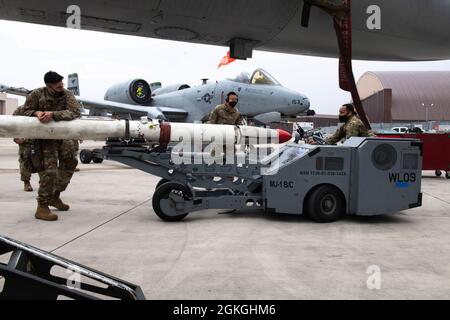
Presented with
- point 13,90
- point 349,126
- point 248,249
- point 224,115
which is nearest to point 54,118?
point 224,115

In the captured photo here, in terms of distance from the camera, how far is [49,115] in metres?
5.08

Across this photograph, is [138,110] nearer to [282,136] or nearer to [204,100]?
[204,100]

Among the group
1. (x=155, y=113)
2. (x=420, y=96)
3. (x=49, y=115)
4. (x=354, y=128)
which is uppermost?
(x=420, y=96)

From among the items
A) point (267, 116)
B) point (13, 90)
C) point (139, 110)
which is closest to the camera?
point (267, 116)

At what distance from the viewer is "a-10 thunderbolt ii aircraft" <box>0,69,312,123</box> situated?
44.0 ft

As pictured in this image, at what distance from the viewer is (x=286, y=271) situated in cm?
326

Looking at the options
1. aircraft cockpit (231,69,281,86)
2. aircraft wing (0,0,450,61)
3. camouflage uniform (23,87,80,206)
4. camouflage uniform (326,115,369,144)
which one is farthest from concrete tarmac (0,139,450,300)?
aircraft cockpit (231,69,281,86)

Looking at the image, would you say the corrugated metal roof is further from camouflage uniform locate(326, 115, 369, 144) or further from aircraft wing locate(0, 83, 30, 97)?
camouflage uniform locate(326, 115, 369, 144)

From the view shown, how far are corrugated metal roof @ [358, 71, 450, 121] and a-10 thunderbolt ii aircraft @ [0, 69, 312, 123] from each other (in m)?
65.7

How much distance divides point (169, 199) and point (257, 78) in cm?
919

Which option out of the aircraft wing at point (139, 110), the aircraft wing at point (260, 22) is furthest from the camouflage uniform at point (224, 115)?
the aircraft wing at point (139, 110)

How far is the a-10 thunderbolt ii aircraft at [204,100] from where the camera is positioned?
44.0ft

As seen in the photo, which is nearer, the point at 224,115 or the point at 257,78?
the point at 224,115
